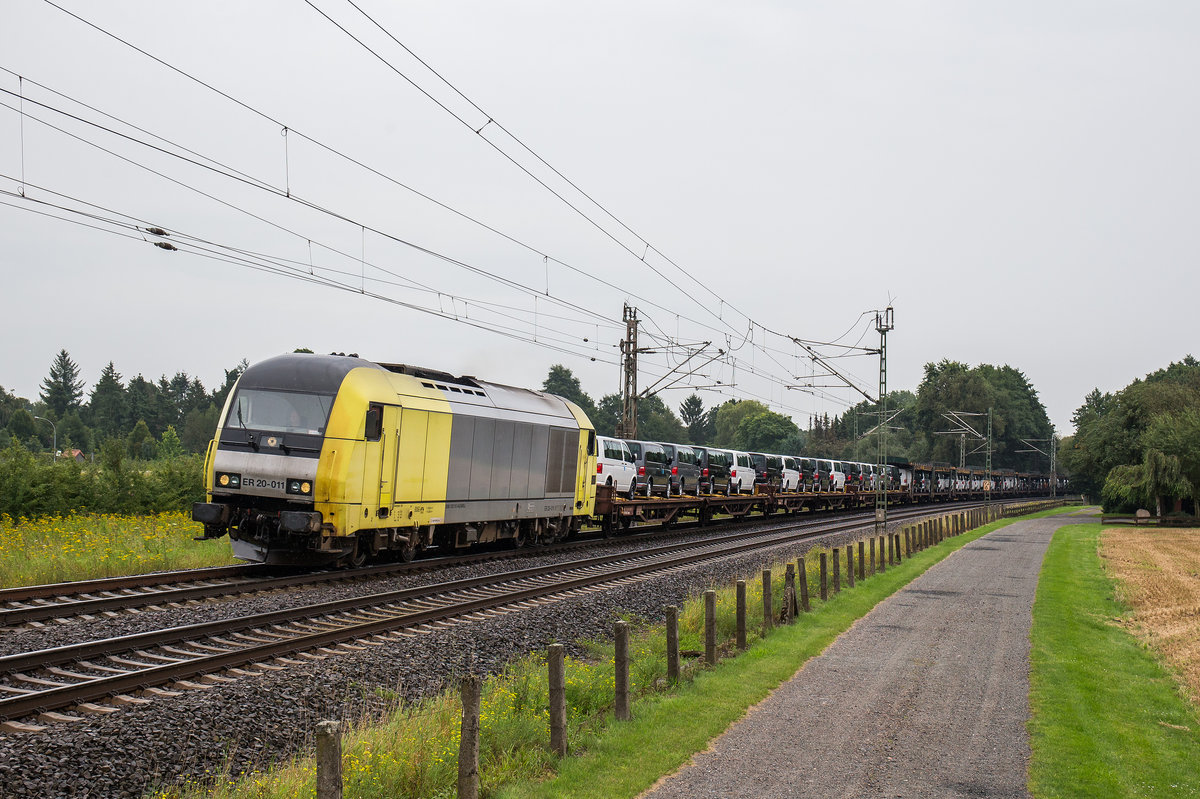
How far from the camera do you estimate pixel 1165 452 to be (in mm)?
49531

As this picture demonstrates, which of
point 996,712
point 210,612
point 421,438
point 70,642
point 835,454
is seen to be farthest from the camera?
point 835,454

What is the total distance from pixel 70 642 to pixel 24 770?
14.1ft

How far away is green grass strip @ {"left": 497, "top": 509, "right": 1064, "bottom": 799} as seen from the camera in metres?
6.75

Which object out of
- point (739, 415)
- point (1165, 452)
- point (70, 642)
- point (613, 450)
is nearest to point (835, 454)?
point (739, 415)

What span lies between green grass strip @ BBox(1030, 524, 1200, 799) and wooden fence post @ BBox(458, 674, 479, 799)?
4.17 m

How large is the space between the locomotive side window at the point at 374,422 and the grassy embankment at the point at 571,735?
6.20 m

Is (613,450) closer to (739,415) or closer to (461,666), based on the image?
(461,666)

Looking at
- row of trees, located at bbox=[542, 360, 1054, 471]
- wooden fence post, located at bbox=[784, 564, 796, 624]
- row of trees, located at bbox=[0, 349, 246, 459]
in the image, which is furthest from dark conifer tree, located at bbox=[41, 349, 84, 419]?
wooden fence post, located at bbox=[784, 564, 796, 624]

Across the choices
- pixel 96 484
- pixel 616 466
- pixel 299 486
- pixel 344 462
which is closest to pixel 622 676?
pixel 344 462

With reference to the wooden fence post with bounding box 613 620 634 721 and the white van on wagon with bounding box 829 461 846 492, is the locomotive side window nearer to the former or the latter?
the wooden fence post with bounding box 613 620 634 721

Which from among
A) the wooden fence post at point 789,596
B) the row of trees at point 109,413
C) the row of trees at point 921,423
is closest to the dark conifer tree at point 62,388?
the row of trees at point 109,413

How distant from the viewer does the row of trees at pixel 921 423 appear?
11750 centimetres

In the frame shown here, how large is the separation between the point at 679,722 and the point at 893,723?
2036 millimetres

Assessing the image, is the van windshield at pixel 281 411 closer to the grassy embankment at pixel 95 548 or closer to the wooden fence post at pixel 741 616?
the grassy embankment at pixel 95 548
